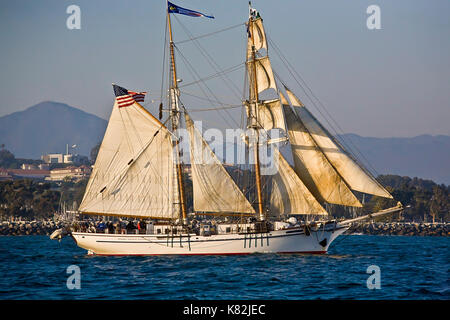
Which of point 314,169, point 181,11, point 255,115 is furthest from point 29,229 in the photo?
point 314,169

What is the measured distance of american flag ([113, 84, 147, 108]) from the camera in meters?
59.0

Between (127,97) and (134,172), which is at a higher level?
(127,97)

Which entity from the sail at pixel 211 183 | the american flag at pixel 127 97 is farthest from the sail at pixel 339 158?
the american flag at pixel 127 97

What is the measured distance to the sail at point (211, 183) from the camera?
187 ft

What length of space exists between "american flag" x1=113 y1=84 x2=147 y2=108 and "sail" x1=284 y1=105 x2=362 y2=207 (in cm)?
1269

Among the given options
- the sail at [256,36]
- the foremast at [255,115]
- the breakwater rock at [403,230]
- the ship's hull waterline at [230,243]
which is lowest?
the breakwater rock at [403,230]

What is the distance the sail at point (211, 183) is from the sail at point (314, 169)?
544 centimetres

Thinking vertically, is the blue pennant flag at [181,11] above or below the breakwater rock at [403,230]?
above

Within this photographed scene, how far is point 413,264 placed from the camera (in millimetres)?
52562

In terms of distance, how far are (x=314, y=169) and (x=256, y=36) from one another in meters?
12.3

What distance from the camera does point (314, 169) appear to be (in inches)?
2174

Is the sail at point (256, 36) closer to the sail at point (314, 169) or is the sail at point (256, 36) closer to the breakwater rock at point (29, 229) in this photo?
the sail at point (314, 169)

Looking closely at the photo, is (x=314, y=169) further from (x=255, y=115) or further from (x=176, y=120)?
(x=176, y=120)

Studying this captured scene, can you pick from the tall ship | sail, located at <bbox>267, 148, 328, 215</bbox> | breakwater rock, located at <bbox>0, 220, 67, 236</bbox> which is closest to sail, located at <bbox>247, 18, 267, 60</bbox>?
the tall ship
